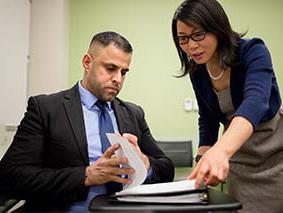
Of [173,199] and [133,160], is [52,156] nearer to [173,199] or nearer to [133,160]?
[133,160]

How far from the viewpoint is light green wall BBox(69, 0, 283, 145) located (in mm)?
3338

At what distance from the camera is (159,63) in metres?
3.39

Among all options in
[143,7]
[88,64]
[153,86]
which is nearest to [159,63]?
[153,86]

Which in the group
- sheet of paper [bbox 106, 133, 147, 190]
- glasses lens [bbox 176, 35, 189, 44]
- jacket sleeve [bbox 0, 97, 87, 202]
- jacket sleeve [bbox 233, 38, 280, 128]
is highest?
glasses lens [bbox 176, 35, 189, 44]

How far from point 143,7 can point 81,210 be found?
265 cm

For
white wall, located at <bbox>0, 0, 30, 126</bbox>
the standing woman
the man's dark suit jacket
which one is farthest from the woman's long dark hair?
white wall, located at <bbox>0, 0, 30, 126</bbox>

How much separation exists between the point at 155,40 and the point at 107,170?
251 cm

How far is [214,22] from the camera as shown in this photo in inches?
38.3

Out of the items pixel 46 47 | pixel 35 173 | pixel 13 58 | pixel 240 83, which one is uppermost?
pixel 46 47

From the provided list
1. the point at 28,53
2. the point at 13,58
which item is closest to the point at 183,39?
the point at 13,58

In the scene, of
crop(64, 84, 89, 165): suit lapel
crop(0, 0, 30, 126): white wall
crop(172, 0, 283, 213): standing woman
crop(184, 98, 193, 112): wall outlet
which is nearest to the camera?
crop(172, 0, 283, 213): standing woman

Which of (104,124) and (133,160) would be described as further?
(104,124)

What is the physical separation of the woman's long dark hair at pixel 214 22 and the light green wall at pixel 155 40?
2.33 m

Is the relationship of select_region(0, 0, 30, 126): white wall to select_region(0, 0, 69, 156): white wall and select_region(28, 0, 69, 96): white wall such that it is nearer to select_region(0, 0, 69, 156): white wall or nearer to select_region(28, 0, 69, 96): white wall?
select_region(0, 0, 69, 156): white wall
